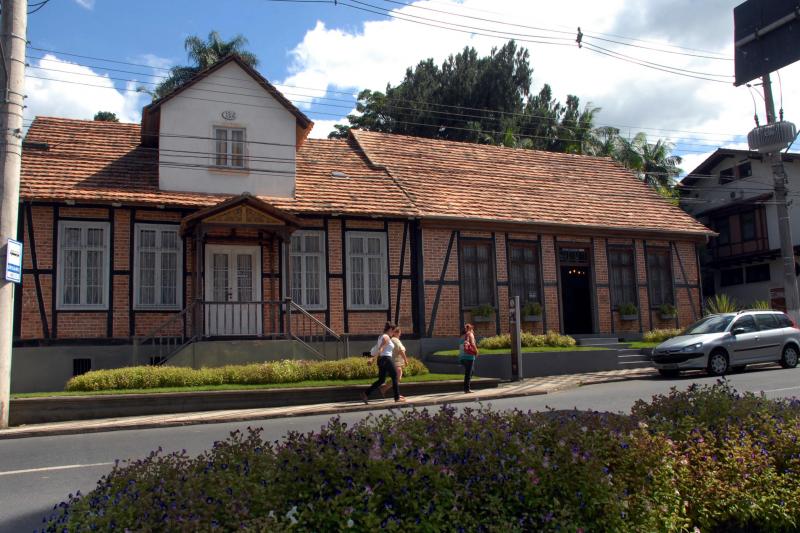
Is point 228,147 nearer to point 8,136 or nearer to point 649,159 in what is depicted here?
point 8,136

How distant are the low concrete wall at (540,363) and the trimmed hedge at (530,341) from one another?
1.01 metres

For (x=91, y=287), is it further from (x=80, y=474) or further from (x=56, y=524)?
(x=56, y=524)

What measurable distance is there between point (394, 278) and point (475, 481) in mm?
16768

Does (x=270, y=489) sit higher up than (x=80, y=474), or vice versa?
(x=270, y=489)

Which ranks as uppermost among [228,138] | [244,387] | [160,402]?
[228,138]

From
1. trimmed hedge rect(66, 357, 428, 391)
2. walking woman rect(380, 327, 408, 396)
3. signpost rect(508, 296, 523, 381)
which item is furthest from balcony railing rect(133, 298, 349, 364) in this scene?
signpost rect(508, 296, 523, 381)

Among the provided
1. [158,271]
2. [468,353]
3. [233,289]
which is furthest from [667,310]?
[158,271]

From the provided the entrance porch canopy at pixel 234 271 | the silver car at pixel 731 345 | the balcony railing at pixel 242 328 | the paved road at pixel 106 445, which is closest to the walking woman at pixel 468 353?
the paved road at pixel 106 445

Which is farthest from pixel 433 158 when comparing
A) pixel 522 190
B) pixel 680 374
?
pixel 680 374

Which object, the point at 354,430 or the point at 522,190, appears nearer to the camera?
the point at 354,430

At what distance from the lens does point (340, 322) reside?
66.5 ft

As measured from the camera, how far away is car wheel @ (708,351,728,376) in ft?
59.2

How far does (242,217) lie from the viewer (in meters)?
18.1

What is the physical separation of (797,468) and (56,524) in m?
5.17
